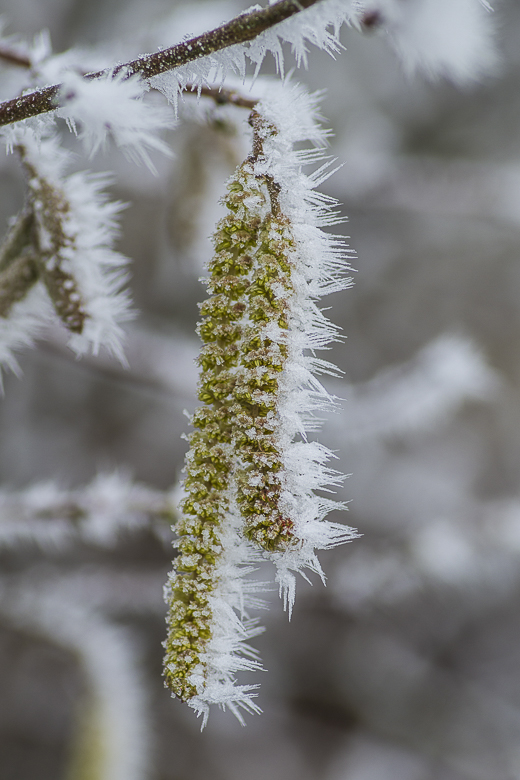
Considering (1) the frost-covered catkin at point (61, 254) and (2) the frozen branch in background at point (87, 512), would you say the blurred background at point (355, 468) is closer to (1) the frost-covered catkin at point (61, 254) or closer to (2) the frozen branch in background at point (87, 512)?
(2) the frozen branch in background at point (87, 512)

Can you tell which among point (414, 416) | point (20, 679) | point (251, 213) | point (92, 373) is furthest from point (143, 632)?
point (251, 213)

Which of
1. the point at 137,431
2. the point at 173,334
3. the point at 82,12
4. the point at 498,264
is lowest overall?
the point at 137,431

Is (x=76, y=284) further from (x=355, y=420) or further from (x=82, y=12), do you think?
(x=82, y=12)

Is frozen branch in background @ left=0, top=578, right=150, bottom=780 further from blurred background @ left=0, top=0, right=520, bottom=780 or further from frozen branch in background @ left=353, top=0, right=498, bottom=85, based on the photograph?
frozen branch in background @ left=353, top=0, right=498, bottom=85

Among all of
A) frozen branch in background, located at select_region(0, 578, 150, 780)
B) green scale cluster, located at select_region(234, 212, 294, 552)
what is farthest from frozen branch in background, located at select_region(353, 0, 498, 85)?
frozen branch in background, located at select_region(0, 578, 150, 780)

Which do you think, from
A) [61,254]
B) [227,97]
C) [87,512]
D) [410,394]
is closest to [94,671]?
[87,512]

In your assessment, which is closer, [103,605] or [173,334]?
[103,605]
